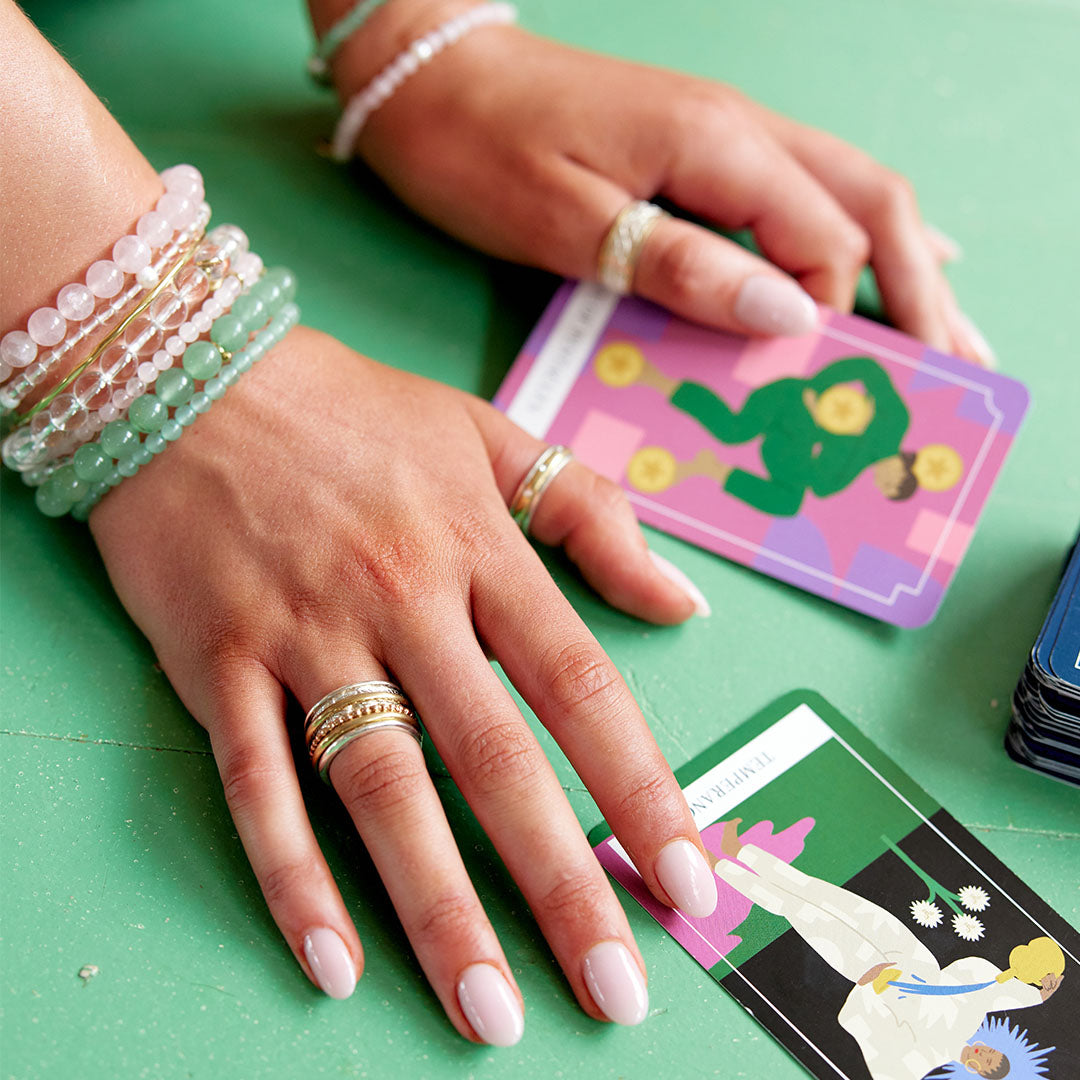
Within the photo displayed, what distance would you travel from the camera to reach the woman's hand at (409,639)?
0.56 meters

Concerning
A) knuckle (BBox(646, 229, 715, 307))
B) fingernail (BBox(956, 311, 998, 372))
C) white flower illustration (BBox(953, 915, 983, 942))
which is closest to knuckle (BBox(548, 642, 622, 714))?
white flower illustration (BBox(953, 915, 983, 942))

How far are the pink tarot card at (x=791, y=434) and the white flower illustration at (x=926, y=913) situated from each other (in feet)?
0.67

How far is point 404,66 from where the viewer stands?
911 mm

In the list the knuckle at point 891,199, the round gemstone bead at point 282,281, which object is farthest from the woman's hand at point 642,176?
the round gemstone bead at point 282,281

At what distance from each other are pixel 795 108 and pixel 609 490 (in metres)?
0.57

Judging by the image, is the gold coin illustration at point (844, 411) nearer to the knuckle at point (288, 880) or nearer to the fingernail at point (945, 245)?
the fingernail at point (945, 245)

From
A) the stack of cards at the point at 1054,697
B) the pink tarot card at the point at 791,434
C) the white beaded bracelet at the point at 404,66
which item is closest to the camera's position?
the stack of cards at the point at 1054,697

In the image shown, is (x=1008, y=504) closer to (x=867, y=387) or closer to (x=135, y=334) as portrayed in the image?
(x=867, y=387)

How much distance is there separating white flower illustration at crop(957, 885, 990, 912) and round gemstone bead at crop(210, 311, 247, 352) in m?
0.55

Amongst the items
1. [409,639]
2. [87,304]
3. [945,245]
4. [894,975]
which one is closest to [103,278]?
[87,304]

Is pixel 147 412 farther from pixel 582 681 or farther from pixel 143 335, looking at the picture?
pixel 582 681

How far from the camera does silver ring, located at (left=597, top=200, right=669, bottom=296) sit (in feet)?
2.77

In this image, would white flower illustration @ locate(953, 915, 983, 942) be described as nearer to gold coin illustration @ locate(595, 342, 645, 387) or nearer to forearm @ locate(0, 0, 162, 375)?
gold coin illustration @ locate(595, 342, 645, 387)

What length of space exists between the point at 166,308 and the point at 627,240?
14.2 inches
